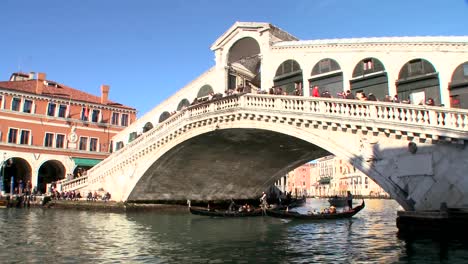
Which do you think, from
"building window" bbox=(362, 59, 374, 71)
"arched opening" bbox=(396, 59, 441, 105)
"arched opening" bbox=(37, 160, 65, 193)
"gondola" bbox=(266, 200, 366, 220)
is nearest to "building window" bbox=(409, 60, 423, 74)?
"arched opening" bbox=(396, 59, 441, 105)

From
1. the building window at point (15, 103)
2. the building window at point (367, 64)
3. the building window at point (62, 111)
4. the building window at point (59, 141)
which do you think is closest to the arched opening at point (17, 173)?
the building window at point (59, 141)

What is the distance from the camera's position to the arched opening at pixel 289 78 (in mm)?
18859

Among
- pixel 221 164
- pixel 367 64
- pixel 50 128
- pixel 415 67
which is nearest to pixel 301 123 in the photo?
pixel 367 64

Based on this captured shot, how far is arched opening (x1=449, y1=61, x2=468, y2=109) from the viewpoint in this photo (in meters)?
13.8

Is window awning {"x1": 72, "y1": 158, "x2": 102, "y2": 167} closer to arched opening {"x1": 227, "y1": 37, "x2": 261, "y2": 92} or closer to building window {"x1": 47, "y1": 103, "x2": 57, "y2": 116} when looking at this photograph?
building window {"x1": 47, "y1": 103, "x2": 57, "y2": 116}

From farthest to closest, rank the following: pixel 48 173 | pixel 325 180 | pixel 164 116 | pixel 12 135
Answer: pixel 325 180 < pixel 48 173 < pixel 12 135 < pixel 164 116

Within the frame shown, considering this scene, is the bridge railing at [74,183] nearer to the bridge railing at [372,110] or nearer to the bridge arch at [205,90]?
the bridge arch at [205,90]

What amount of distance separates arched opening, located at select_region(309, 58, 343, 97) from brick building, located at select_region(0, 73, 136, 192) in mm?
19734

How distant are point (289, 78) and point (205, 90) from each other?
21.1ft

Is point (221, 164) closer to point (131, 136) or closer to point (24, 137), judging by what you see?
point (131, 136)

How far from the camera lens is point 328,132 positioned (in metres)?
14.3

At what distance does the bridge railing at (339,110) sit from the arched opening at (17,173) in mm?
15375

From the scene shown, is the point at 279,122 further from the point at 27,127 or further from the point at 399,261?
the point at 27,127

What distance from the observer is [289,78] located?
19.2m
